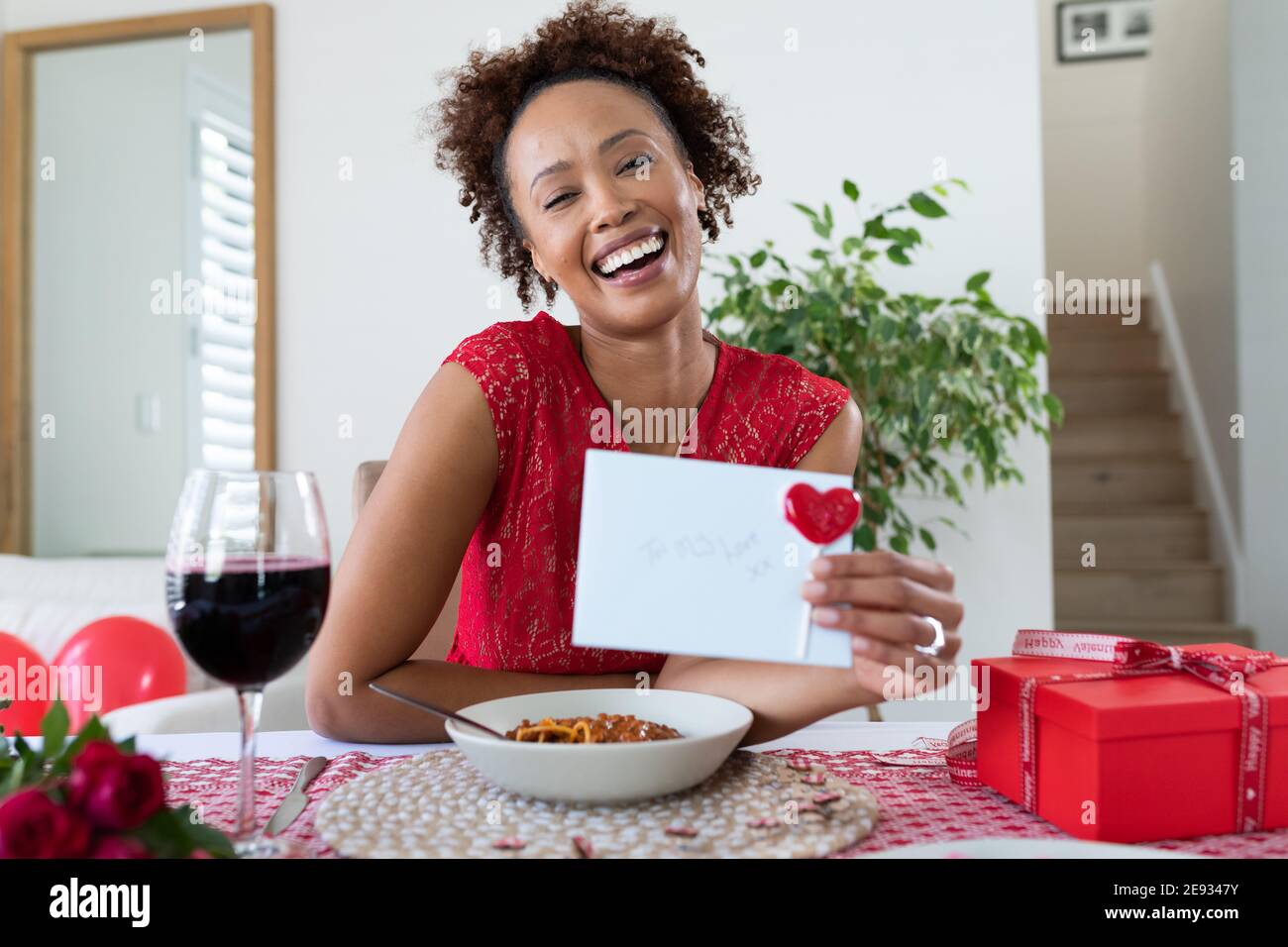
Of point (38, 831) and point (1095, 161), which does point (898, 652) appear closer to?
point (38, 831)

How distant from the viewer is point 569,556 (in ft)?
4.08

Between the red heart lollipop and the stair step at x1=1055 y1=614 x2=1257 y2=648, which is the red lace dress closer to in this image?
the red heart lollipop

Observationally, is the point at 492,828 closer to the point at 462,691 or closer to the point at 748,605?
the point at 748,605

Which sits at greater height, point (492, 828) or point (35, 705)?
point (492, 828)

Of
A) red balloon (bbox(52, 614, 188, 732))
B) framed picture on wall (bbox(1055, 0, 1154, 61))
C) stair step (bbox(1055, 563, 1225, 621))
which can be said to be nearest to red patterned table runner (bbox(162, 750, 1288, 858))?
red balloon (bbox(52, 614, 188, 732))

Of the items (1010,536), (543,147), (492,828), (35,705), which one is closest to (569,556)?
(543,147)

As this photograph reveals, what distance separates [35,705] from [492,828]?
2.01 metres

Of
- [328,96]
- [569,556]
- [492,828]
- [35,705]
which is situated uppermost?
[328,96]

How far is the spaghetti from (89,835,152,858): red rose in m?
0.28

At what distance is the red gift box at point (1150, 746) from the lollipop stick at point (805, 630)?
0.19m

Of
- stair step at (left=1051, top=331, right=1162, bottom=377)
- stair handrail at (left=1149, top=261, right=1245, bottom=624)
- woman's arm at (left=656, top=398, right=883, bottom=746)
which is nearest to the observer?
woman's arm at (left=656, top=398, right=883, bottom=746)

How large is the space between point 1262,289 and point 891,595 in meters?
3.70

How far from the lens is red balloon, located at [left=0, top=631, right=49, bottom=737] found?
2.17m

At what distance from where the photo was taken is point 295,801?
28.5 inches
